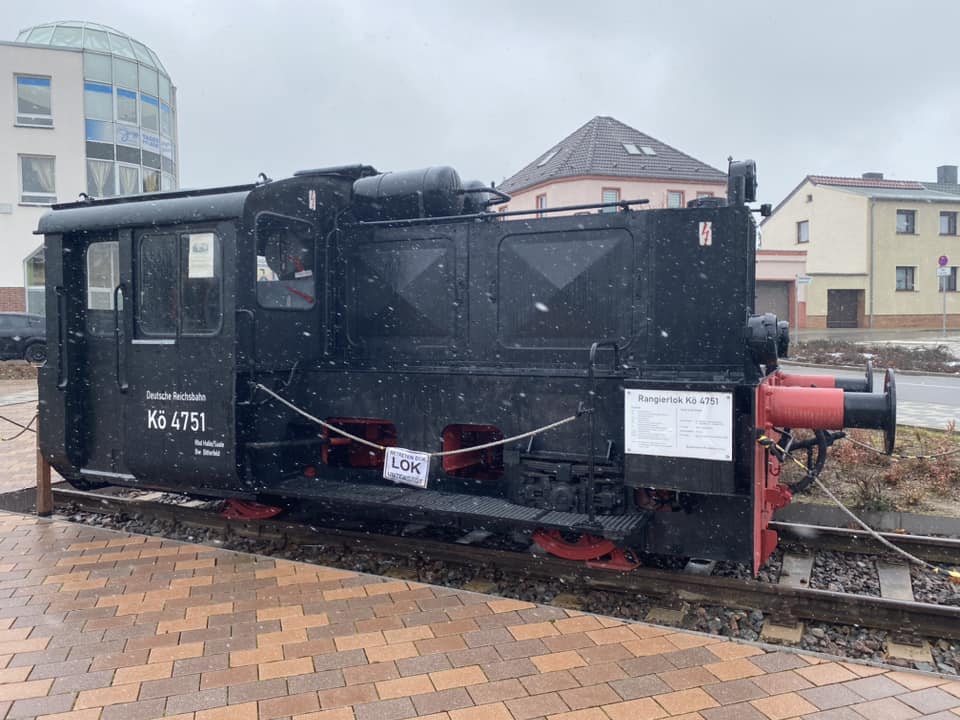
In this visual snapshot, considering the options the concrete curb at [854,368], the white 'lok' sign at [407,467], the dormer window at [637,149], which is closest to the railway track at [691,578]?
the white 'lok' sign at [407,467]

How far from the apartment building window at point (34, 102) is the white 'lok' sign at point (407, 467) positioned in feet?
97.3

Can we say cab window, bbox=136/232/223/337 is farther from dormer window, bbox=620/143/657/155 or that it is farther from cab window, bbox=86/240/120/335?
dormer window, bbox=620/143/657/155

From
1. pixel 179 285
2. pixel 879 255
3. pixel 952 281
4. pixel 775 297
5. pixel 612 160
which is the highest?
pixel 612 160

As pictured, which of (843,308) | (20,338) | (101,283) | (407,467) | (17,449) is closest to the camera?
(407,467)

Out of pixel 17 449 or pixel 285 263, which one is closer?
pixel 285 263

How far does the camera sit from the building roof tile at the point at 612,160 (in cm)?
3109

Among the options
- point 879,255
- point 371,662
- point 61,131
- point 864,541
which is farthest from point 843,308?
point 371,662

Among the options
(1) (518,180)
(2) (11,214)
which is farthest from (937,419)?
(2) (11,214)

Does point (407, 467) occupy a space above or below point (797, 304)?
below

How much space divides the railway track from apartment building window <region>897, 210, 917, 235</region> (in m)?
34.2

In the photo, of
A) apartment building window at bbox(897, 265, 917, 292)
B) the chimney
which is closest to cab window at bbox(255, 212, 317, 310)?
apartment building window at bbox(897, 265, 917, 292)

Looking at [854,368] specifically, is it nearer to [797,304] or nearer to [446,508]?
[797,304]

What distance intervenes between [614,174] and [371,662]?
28693 mm

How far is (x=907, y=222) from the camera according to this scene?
116 ft
